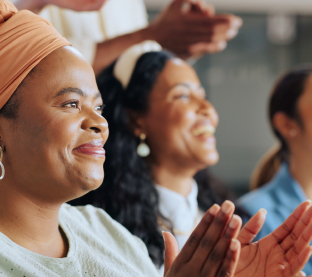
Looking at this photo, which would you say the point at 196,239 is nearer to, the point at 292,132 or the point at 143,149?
the point at 143,149

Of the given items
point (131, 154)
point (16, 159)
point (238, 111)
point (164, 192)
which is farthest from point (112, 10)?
point (238, 111)

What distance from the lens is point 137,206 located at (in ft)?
3.54

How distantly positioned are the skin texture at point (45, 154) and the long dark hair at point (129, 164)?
384 mm

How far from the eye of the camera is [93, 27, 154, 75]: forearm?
47.4 inches

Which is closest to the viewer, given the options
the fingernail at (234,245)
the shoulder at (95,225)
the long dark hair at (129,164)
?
the fingernail at (234,245)

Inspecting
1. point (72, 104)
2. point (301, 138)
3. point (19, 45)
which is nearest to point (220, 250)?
point (72, 104)

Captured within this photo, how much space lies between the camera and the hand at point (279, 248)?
693 mm

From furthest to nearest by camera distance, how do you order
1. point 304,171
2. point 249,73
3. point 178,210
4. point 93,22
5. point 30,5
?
1. point 249,73
2. point 304,171
3. point 93,22
4. point 178,210
5. point 30,5

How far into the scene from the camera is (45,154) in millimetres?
624

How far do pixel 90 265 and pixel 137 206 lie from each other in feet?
1.29

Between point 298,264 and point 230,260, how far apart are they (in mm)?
216

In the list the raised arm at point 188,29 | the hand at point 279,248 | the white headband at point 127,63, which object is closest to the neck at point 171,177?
the white headband at point 127,63

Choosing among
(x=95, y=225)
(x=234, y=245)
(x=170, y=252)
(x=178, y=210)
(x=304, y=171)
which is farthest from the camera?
(x=304, y=171)

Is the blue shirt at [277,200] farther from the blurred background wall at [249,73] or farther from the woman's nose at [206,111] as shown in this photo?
the blurred background wall at [249,73]
